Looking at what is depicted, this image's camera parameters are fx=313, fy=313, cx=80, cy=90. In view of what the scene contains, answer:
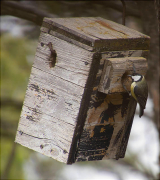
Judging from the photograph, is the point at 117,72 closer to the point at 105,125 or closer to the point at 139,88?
the point at 139,88

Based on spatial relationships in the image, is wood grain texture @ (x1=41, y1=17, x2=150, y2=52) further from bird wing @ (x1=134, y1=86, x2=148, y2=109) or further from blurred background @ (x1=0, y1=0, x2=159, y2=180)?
blurred background @ (x1=0, y1=0, x2=159, y2=180)

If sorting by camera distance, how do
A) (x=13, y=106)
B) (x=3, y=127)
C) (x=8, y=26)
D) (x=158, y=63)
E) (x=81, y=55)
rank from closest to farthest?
1. (x=81, y=55)
2. (x=158, y=63)
3. (x=8, y=26)
4. (x=13, y=106)
5. (x=3, y=127)

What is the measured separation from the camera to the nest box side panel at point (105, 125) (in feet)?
5.62

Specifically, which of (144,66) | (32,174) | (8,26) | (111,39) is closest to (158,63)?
(144,66)

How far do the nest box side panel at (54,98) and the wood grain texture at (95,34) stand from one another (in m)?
0.04

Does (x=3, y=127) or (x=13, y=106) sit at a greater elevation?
(x=13, y=106)

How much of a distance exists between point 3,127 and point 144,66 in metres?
3.06

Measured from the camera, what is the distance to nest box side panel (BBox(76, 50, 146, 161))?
1.71 meters

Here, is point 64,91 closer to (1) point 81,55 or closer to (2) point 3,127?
(1) point 81,55

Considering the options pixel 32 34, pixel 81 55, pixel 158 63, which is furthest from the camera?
pixel 32 34

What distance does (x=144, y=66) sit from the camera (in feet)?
5.75

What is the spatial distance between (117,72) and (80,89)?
21cm

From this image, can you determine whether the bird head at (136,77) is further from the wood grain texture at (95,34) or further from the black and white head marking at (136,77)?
the wood grain texture at (95,34)

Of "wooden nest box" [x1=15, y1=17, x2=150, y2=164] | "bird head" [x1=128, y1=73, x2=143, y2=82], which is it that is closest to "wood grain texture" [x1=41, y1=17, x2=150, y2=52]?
"wooden nest box" [x1=15, y1=17, x2=150, y2=164]
